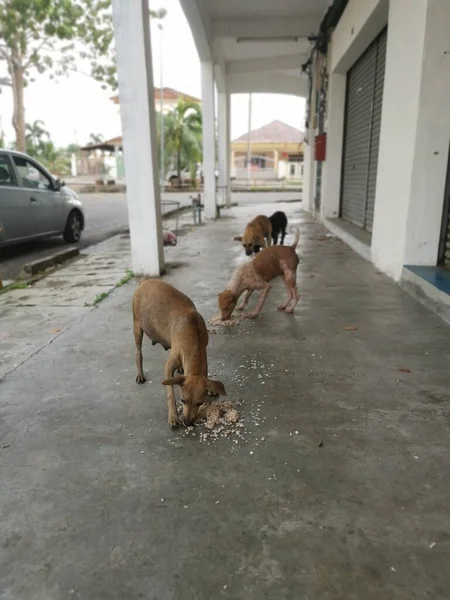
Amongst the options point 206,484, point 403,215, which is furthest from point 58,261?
point 206,484

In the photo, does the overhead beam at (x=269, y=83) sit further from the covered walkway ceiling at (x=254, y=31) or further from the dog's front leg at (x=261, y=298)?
the dog's front leg at (x=261, y=298)

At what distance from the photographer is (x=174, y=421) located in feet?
7.98

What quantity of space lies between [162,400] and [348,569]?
4.83 ft

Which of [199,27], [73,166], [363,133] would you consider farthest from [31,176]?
[73,166]

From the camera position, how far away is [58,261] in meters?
7.35

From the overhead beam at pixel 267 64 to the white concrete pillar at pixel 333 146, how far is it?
6.45m

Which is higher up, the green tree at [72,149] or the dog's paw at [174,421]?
the green tree at [72,149]

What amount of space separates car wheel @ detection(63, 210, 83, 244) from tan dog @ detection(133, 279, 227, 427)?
6903 mm

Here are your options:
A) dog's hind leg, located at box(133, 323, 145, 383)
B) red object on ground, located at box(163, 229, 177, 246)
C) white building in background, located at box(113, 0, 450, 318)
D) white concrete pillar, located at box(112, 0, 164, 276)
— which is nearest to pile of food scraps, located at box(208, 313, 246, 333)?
dog's hind leg, located at box(133, 323, 145, 383)

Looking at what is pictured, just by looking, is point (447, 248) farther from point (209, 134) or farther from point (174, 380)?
point (209, 134)

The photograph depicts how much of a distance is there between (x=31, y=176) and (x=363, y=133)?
248 inches

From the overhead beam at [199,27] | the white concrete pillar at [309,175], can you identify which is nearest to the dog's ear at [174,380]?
the overhead beam at [199,27]

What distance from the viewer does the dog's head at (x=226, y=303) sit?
3939 millimetres

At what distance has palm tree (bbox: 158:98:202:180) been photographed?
31406 millimetres
